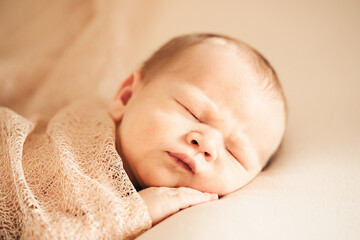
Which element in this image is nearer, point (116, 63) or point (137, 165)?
point (137, 165)

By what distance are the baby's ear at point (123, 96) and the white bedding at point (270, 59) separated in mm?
345

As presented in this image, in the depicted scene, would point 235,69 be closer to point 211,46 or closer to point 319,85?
point 211,46

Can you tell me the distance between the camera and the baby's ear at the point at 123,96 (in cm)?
101

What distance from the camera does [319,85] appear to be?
1.28m

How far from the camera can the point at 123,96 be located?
107 centimetres

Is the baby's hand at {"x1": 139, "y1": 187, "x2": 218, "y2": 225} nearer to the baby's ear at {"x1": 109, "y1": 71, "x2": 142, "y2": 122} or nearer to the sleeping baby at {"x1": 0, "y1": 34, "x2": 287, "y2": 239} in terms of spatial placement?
the sleeping baby at {"x1": 0, "y1": 34, "x2": 287, "y2": 239}

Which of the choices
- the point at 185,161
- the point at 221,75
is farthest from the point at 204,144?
the point at 221,75

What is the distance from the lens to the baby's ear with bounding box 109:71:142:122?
1010mm

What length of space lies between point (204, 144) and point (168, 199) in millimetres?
160

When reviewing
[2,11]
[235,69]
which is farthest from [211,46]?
[2,11]

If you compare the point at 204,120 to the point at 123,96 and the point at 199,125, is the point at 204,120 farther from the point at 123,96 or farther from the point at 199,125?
the point at 123,96

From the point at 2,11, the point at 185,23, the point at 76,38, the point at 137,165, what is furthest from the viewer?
the point at 185,23

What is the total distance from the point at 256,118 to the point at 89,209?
51 centimetres

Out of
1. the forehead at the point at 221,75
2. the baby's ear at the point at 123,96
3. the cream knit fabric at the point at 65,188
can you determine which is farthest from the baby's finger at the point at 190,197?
the baby's ear at the point at 123,96
